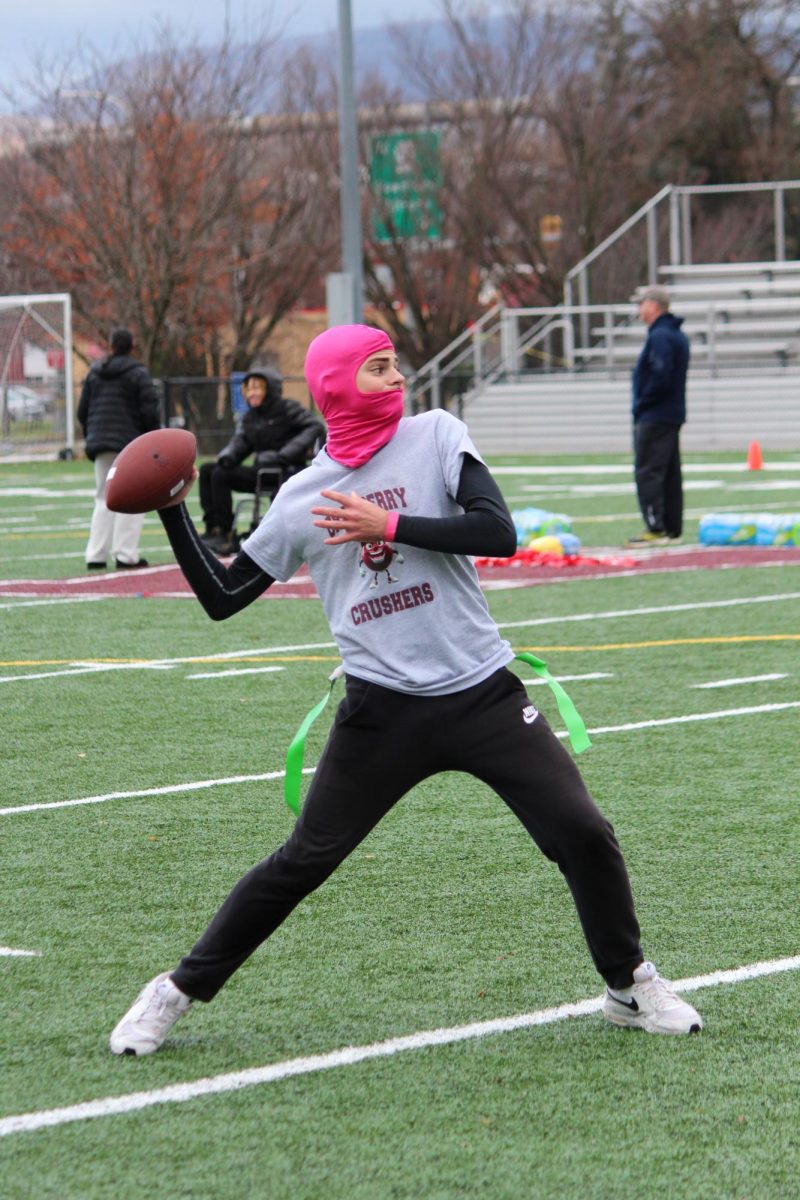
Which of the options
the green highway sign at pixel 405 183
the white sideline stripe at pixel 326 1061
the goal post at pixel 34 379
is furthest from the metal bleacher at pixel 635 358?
the white sideline stripe at pixel 326 1061

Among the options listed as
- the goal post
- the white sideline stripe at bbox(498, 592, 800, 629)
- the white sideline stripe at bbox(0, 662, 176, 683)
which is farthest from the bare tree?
the white sideline stripe at bbox(0, 662, 176, 683)

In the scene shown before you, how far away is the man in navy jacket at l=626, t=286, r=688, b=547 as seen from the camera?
16406 mm

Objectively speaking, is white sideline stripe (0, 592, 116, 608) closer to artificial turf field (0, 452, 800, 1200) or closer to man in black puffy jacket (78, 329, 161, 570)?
man in black puffy jacket (78, 329, 161, 570)

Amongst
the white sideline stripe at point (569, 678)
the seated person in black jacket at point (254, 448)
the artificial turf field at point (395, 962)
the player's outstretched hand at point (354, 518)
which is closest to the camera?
the artificial turf field at point (395, 962)

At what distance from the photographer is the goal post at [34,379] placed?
33781 mm

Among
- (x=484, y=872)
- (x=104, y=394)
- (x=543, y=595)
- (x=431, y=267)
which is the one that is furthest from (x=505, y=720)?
(x=431, y=267)

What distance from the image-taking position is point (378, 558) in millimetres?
4512

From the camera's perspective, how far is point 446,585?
15.0 ft

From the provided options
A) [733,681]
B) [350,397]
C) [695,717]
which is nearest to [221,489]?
[733,681]

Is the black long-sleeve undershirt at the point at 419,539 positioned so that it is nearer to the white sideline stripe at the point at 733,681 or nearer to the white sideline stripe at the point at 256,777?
the white sideline stripe at the point at 256,777

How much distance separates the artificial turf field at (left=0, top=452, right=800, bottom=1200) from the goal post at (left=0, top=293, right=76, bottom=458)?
2392 centimetres

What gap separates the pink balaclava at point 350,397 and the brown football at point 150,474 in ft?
1.11

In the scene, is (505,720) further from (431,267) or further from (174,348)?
(431,267)

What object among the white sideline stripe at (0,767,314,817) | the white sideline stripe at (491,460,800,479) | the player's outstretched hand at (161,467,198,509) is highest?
the player's outstretched hand at (161,467,198,509)
